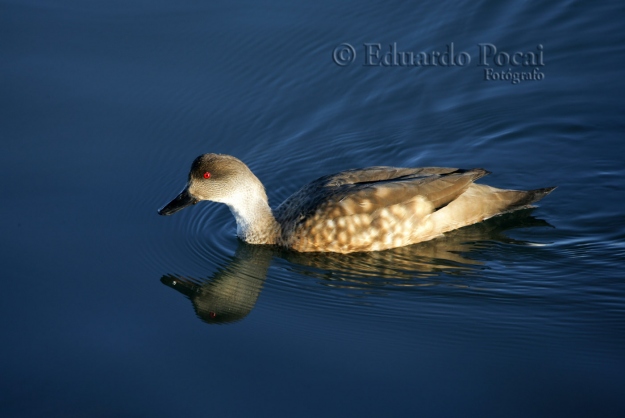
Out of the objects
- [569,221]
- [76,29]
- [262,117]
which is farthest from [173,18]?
[569,221]

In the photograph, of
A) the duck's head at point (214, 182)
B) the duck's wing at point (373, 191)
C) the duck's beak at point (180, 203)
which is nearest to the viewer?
the duck's wing at point (373, 191)

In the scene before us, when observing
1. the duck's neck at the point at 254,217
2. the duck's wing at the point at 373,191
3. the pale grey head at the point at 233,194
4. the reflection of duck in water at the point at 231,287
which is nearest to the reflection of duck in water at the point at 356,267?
the reflection of duck in water at the point at 231,287

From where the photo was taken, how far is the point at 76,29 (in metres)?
13.8

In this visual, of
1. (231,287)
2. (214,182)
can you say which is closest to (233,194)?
(214,182)

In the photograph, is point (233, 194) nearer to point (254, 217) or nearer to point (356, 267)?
point (254, 217)

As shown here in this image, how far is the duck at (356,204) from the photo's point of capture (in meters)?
10.5

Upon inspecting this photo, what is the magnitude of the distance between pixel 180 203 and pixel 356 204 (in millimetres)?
2167

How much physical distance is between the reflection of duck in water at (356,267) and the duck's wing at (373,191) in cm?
50

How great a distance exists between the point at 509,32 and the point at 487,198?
408cm

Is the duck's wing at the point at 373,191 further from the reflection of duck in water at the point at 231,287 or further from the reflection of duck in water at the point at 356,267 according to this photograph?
the reflection of duck in water at the point at 231,287

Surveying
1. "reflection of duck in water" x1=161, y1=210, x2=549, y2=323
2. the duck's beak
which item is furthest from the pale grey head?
"reflection of duck in water" x1=161, y1=210, x2=549, y2=323

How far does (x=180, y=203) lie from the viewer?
35.5 feet

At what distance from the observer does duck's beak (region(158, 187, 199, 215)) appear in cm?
1077

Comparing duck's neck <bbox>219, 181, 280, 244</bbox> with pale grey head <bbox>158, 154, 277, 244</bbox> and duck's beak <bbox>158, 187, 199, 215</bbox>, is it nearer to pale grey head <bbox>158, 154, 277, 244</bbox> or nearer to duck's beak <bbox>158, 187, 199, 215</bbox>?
pale grey head <bbox>158, 154, 277, 244</bbox>
